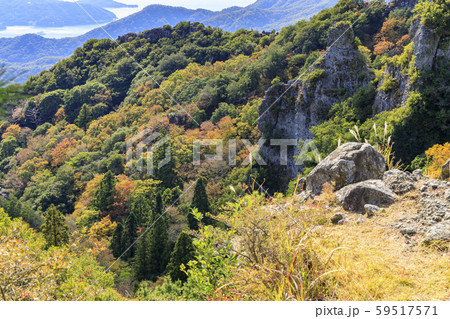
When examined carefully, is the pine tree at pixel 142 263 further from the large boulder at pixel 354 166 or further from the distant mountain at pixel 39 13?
the distant mountain at pixel 39 13

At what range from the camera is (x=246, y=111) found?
119 feet

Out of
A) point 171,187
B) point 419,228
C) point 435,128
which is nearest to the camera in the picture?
point 419,228

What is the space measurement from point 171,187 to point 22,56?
177ft

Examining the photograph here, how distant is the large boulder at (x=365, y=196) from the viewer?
616 centimetres

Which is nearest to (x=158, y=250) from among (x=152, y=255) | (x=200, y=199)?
(x=152, y=255)

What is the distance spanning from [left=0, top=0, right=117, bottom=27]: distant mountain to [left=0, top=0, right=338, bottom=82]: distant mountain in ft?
13.6

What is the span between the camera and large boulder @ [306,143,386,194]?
7469 mm

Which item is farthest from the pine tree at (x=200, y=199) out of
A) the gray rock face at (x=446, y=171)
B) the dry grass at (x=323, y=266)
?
the dry grass at (x=323, y=266)

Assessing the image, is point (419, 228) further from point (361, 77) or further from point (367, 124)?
point (361, 77)

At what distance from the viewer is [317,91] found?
893 inches

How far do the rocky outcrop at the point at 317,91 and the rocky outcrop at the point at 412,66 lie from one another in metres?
3.47

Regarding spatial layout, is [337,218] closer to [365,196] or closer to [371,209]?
[371,209]

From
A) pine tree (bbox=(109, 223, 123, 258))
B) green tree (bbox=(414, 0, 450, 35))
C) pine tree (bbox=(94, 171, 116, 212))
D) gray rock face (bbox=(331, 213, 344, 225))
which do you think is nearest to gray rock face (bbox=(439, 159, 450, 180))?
gray rock face (bbox=(331, 213, 344, 225))
